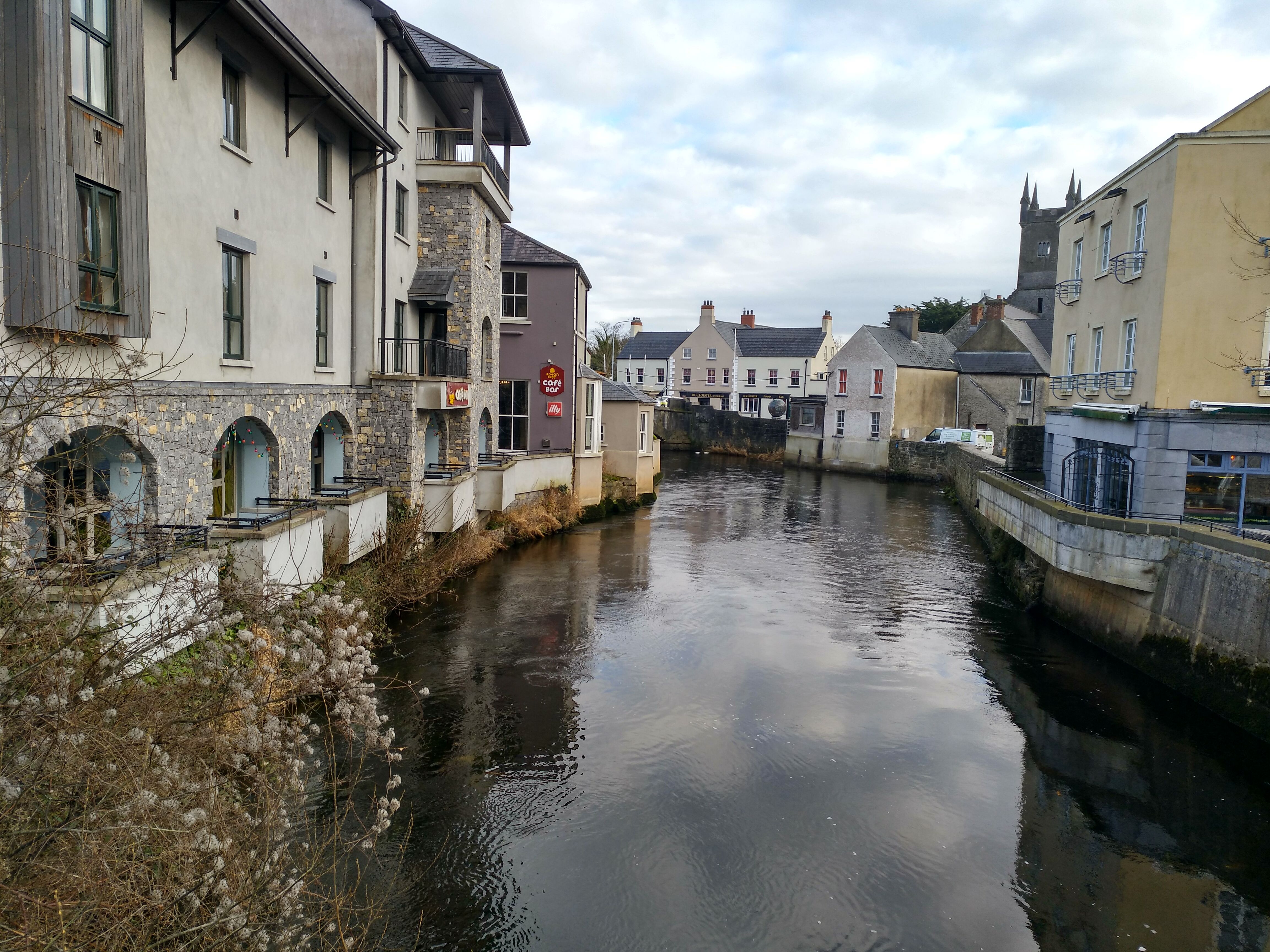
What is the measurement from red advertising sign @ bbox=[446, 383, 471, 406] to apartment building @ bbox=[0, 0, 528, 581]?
127mm

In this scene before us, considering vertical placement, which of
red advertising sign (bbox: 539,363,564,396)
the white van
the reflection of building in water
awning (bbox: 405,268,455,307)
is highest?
awning (bbox: 405,268,455,307)

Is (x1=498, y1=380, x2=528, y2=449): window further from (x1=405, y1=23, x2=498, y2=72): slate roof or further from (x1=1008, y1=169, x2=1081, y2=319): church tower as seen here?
(x1=1008, y1=169, x2=1081, y2=319): church tower

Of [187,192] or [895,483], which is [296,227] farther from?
[895,483]

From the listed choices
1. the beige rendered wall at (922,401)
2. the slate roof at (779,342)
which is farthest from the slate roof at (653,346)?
the beige rendered wall at (922,401)

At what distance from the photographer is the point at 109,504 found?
597 cm

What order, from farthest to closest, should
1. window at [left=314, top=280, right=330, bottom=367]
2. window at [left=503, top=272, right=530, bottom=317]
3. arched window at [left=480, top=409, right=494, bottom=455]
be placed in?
window at [left=503, top=272, right=530, bottom=317] → arched window at [left=480, top=409, right=494, bottom=455] → window at [left=314, top=280, right=330, bottom=367]

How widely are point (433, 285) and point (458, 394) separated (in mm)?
3084

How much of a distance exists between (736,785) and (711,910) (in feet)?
8.63

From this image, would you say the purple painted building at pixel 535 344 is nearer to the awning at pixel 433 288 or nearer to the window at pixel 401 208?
the awning at pixel 433 288

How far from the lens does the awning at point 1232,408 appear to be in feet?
53.7

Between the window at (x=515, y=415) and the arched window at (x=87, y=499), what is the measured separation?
18143 mm

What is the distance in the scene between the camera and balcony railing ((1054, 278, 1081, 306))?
23.2m

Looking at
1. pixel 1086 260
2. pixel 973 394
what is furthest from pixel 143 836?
pixel 973 394

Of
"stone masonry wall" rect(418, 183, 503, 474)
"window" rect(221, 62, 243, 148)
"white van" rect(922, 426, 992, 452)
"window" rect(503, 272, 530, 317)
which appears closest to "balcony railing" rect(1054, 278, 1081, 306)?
"stone masonry wall" rect(418, 183, 503, 474)
